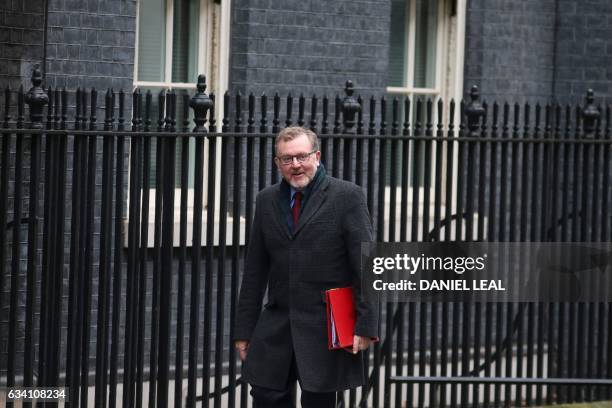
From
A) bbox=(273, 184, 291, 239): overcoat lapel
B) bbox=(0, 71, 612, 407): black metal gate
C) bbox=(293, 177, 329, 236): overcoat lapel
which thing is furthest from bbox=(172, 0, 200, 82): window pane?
bbox=(293, 177, 329, 236): overcoat lapel

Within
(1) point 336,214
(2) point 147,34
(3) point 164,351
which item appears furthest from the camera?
(2) point 147,34

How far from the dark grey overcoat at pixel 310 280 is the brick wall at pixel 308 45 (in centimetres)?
381

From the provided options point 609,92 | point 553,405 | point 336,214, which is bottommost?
point 553,405

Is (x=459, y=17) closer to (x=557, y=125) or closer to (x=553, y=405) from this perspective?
(x=557, y=125)

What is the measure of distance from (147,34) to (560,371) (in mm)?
3751

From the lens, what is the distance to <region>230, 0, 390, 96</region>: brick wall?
10391 mm

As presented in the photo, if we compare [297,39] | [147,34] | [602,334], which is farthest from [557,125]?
[147,34]

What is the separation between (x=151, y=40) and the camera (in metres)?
10.3

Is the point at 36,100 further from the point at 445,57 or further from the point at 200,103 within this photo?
the point at 445,57

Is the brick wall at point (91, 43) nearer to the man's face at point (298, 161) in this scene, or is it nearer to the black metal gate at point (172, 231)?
the black metal gate at point (172, 231)

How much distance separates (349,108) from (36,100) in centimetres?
193

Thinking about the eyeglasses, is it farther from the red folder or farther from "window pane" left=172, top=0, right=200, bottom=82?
"window pane" left=172, top=0, right=200, bottom=82

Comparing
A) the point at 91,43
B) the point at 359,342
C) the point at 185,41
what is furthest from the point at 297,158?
the point at 185,41

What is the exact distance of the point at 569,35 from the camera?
12.2 m
